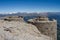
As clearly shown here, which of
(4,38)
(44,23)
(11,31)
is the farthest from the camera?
(44,23)

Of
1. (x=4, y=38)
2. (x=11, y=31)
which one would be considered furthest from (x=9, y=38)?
(x=11, y=31)

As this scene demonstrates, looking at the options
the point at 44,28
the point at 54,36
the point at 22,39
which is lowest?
the point at 54,36

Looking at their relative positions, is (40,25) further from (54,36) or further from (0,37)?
A: (0,37)

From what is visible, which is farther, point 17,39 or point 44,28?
point 44,28

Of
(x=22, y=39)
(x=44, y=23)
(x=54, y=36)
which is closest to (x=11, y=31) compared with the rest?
(x=22, y=39)

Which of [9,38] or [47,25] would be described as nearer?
[9,38]

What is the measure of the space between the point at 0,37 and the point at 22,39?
82 centimetres

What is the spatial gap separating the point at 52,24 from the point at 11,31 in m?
7.37

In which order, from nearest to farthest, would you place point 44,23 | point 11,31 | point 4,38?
1. point 4,38
2. point 11,31
3. point 44,23

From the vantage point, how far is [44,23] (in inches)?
498

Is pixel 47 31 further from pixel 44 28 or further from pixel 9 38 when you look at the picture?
pixel 9 38

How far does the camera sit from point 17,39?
544cm

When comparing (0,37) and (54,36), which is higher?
(0,37)

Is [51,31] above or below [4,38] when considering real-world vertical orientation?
below
